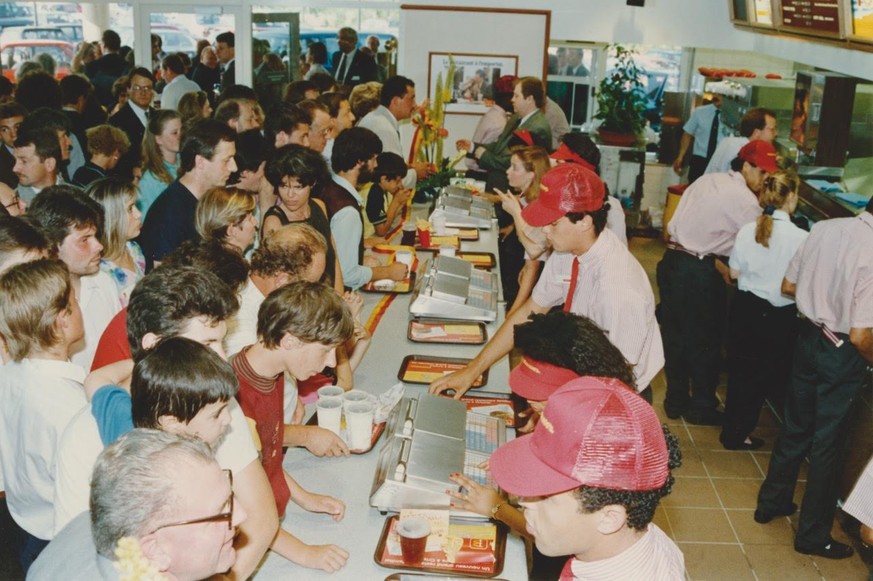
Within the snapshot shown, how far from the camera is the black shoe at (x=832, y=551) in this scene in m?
3.91

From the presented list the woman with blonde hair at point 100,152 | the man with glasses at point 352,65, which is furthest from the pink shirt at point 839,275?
the man with glasses at point 352,65

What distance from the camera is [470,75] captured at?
829 centimetres

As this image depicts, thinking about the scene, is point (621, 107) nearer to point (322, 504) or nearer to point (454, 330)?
point (454, 330)

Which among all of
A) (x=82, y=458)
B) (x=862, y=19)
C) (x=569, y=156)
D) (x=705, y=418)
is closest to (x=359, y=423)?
(x=82, y=458)

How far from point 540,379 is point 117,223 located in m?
2.01

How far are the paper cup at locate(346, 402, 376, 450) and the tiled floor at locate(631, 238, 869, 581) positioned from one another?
1.77 m

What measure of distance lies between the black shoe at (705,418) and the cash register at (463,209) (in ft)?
5.63

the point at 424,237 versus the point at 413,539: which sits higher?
the point at 424,237

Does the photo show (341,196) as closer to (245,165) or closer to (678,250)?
(245,165)

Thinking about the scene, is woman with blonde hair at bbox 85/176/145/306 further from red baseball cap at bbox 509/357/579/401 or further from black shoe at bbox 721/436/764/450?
black shoe at bbox 721/436/764/450

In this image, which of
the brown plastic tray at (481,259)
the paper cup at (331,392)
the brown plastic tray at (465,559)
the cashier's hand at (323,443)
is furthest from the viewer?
the brown plastic tray at (481,259)

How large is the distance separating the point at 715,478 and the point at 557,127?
3.89 meters

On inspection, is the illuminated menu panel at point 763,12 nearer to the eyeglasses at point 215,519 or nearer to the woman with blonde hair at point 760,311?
the woman with blonde hair at point 760,311

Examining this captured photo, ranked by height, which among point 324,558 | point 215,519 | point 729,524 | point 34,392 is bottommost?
point 729,524
